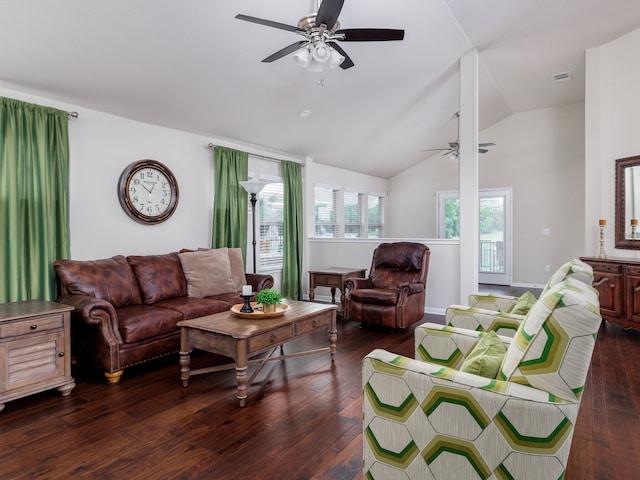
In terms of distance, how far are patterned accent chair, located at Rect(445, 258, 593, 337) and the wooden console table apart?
2.33 meters

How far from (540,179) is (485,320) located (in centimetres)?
580

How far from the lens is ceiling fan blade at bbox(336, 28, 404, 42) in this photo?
2.54m

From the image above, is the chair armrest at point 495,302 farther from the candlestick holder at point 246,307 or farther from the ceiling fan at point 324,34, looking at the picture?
the ceiling fan at point 324,34

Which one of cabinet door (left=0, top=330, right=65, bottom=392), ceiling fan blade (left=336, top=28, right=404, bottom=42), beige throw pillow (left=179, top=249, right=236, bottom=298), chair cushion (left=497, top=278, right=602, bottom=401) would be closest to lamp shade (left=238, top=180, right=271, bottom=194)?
beige throw pillow (left=179, top=249, right=236, bottom=298)

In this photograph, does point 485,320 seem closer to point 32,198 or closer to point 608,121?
point 32,198

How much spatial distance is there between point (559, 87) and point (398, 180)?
11.9 feet

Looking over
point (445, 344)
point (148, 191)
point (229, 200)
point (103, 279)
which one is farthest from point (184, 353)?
point (229, 200)

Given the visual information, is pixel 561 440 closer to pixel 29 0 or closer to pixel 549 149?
pixel 29 0

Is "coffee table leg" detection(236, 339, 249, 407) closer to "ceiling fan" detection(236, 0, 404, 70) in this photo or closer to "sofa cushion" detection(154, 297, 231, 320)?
"sofa cushion" detection(154, 297, 231, 320)

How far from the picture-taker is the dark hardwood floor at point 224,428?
6.20ft

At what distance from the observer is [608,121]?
470cm

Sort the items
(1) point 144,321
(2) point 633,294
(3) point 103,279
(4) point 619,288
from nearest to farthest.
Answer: (1) point 144,321 < (3) point 103,279 < (2) point 633,294 < (4) point 619,288

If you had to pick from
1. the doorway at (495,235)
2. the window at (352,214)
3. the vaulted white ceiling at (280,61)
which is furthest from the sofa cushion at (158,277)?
the doorway at (495,235)

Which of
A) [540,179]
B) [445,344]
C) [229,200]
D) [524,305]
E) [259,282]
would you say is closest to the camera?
[445,344]
